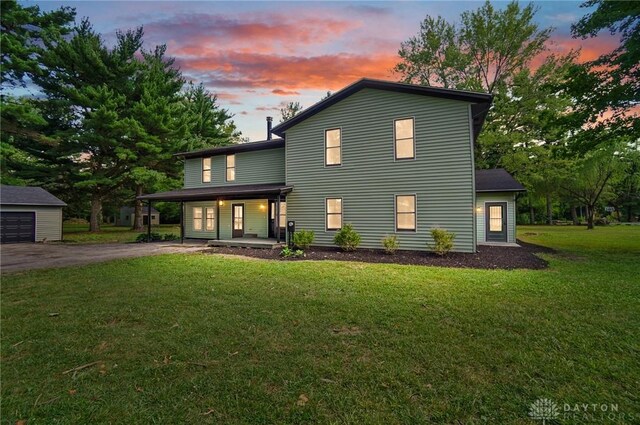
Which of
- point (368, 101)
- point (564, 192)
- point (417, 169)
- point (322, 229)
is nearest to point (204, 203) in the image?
point (322, 229)

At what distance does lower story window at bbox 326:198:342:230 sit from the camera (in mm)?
12617

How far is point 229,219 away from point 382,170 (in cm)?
936

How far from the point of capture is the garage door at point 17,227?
656 inches

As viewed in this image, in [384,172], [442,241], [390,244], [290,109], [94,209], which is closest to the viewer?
[442,241]

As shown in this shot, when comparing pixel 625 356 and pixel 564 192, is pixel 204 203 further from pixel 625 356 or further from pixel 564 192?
pixel 564 192

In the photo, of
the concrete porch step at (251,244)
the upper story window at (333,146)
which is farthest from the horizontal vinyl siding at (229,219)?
the upper story window at (333,146)

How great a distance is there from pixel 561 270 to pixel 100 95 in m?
26.1

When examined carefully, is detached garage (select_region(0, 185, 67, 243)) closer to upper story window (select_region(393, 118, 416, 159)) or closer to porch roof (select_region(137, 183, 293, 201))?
porch roof (select_region(137, 183, 293, 201))

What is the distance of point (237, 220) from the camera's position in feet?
53.7

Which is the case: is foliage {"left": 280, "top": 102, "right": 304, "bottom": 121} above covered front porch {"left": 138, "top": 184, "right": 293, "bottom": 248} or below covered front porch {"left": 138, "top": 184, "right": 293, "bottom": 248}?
above

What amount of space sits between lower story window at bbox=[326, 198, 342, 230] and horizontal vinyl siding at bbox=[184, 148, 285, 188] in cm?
351

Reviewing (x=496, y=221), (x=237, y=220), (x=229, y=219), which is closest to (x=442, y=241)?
(x=496, y=221)

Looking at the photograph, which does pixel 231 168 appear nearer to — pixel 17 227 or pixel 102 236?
pixel 102 236

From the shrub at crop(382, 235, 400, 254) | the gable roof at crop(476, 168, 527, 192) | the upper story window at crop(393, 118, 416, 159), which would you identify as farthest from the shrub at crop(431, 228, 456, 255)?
the gable roof at crop(476, 168, 527, 192)
